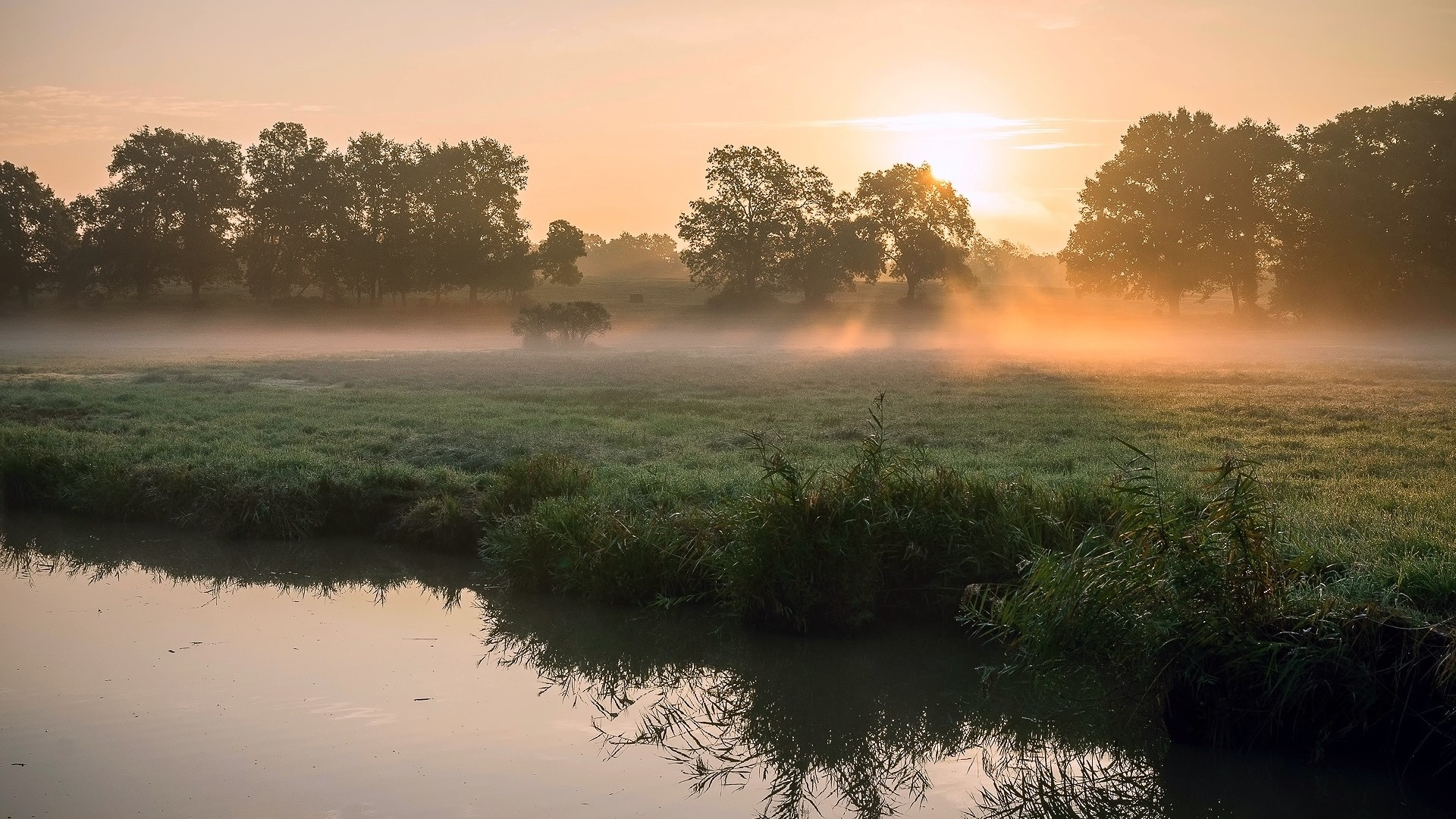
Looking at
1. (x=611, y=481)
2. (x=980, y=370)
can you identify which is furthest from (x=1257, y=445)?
(x=980, y=370)

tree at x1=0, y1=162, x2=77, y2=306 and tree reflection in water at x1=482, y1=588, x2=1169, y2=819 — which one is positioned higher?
tree at x1=0, y1=162, x2=77, y2=306

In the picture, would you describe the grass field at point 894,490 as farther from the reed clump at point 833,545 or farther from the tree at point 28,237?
the tree at point 28,237

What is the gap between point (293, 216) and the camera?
241ft

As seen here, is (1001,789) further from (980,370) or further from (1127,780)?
(980,370)

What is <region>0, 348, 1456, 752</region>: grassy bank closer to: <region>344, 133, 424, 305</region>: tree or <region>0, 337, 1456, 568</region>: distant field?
<region>0, 337, 1456, 568</region>: distant field

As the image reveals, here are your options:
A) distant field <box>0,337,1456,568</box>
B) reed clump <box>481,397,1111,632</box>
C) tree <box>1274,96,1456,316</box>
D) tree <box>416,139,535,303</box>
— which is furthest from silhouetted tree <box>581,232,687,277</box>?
reed clump <box>481,397,1111,632</box>

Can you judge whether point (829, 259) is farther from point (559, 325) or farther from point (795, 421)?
point (795, 421)

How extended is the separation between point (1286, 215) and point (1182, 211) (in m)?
5.66

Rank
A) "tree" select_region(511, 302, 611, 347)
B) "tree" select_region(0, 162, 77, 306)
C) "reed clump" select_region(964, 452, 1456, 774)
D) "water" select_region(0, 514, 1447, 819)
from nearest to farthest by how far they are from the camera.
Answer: "water" select_region(0, 514, 1447, 819) < "reed clump" select_region(964, 452, 1456, 774) < "tree" select_region(511, 302, 611, 347) < "tree" select_region(0, 162, 77, 306)

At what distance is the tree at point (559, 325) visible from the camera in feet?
165

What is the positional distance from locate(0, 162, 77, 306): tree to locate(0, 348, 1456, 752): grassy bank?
4979 centimetres

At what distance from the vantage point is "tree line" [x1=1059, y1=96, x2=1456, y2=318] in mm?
62562

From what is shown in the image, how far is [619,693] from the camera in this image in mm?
8391

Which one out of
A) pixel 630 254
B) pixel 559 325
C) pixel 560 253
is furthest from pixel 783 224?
pixel 630 254
